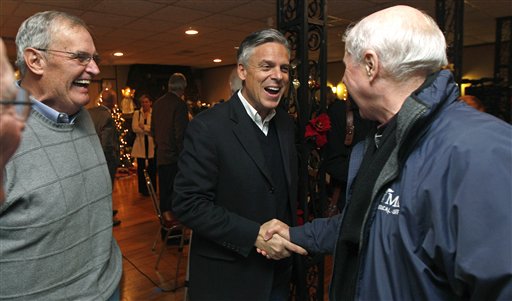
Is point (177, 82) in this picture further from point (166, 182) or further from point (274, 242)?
point (274, 242)

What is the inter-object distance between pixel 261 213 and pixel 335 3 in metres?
4.50

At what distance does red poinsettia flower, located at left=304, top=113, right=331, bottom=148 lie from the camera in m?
2.02

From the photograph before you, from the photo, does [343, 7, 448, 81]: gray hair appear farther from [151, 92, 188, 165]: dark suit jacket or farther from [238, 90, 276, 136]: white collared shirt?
[151, 92, 188, 165]: dark suit jacket

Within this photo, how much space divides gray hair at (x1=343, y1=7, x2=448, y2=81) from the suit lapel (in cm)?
72

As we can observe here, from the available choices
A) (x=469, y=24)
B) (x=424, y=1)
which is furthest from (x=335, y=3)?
(x=469, y=24)

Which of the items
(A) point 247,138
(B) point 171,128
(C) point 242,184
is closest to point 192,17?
(B) point 171,128

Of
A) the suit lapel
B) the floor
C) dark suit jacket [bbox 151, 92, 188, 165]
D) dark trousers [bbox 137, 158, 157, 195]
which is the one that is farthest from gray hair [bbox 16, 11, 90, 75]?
dark trousers [bbox 137, 158, 157, 195]

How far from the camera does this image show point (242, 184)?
1604 millimetres

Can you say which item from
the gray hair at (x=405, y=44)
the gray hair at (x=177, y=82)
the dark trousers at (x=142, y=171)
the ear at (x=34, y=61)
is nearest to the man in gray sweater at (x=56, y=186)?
the ear at (x=34, y=61)

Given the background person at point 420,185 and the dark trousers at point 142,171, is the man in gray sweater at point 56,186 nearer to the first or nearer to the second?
the background person at point 420,185

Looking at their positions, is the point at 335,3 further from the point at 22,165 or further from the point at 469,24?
the point at 22,165

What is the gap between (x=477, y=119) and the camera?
0.86 m

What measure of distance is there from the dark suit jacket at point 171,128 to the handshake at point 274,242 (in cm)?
304

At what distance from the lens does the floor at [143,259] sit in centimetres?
326
